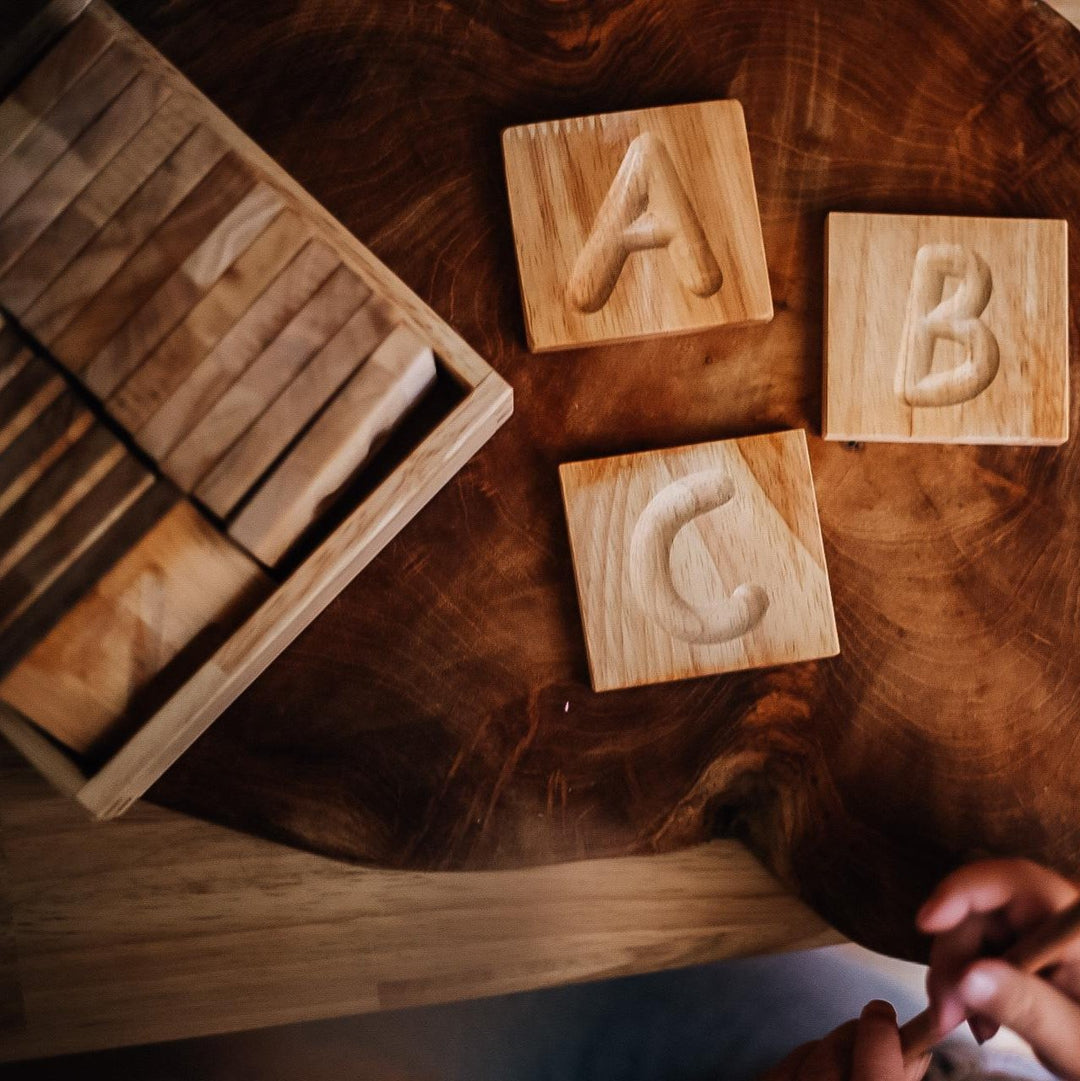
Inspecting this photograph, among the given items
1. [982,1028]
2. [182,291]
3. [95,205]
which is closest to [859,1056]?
[982,1028]

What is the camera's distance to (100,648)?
72 centimetres

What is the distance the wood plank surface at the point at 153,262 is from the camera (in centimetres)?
74

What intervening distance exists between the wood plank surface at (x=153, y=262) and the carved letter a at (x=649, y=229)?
0.34 m

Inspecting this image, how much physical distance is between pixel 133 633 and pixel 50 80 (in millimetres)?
487

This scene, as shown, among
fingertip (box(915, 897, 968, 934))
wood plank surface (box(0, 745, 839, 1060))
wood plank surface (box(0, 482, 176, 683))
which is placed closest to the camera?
wood plank surface (box(0, 482, 176, 683))

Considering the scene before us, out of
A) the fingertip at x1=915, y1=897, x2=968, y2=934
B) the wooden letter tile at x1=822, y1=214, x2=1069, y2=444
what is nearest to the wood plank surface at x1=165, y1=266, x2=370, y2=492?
the wooden letter tile at x1=822, y1=214, x2=1069, y2=444

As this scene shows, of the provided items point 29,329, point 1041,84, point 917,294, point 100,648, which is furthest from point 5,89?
point 1041,84

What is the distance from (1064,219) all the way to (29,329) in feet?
3.45

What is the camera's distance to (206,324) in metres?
0.74

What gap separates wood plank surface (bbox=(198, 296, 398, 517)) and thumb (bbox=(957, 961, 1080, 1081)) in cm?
75

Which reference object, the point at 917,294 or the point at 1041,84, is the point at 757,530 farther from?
the point at 1041,84

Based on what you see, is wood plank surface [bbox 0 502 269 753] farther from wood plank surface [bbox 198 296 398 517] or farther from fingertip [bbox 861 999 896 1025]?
fingertip [bbox 861 999 896 1025]

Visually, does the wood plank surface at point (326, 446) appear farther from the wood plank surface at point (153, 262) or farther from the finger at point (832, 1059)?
the finger at point (832, 1059)

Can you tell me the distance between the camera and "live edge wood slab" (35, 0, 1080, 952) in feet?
2.93
